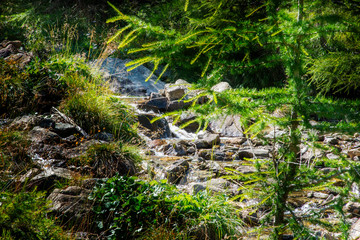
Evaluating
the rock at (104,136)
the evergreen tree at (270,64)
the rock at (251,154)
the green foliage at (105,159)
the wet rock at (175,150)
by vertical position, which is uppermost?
the evergreen tree at (270,64)

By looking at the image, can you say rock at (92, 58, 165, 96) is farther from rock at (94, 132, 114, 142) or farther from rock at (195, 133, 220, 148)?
rock at (94, 132, 114, 142)

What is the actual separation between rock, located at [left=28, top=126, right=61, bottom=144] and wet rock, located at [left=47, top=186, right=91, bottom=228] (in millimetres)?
1125

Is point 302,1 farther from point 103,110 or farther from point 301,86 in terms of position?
point 103,110

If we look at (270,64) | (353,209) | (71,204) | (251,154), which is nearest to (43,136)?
(71,204)

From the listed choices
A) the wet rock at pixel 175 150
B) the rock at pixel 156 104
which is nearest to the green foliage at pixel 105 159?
the wet rock at pixel 175 150

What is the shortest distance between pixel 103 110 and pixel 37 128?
0.94 meters

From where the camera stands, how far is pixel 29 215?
6.23 feet

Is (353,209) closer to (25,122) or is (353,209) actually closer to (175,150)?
(175,150)

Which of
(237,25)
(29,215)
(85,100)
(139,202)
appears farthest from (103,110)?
(237,25)

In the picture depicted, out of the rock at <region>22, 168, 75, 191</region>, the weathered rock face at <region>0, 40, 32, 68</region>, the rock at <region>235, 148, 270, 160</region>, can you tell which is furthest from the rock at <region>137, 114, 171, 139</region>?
the rock at <region>22, 168, 75, 191</region>

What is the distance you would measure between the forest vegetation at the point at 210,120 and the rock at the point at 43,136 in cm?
14

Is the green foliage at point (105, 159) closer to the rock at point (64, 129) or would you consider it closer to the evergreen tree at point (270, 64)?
the rock at point (64, 129)

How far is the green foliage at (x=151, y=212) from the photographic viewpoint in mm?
2316

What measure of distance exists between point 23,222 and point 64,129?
2066mm
